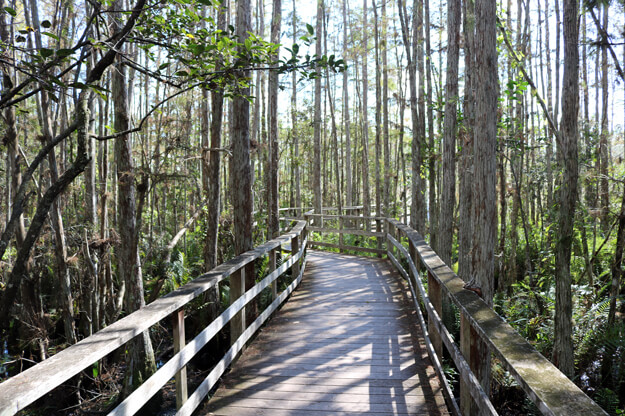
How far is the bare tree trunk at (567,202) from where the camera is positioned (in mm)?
5703

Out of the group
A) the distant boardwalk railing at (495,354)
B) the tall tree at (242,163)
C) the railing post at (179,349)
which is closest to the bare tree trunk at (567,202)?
the distant boardwalk railing at (495,354)

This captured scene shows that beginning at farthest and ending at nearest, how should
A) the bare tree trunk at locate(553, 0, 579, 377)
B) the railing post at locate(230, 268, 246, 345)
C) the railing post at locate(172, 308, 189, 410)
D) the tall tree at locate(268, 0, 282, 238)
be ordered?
the tall tree at locate(268, 0, 282, 238) → the bare tree trunk at locate(553, 0, 579, 377) → the railing post at locate(230, 268, 246, 345) → the railing post at locate(172, 308, 189, 410)

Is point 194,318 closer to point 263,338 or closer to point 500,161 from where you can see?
point 263,338

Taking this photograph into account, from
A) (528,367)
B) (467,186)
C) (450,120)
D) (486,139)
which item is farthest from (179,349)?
(450,120)

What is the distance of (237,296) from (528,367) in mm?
3060

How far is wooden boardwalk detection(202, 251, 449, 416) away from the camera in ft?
11.9

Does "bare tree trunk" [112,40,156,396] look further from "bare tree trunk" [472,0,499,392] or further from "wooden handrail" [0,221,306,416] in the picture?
"bare tree trunk" [472,0,499,392]

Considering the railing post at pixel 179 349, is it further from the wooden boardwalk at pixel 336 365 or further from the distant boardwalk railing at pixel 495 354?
the distant boardwalk railing at pixel 495 354

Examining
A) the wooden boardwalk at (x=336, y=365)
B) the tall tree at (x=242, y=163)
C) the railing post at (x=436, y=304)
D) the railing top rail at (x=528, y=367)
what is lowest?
the wooden boardwalk at (x=336, y=365)

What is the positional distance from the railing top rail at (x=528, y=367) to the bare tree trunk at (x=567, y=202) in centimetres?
339

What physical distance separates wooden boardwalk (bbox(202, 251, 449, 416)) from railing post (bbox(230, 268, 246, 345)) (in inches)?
12.0

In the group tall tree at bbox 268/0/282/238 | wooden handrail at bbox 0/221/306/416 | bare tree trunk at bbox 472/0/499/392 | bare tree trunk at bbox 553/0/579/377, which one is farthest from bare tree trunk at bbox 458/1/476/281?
tall tree at bbox 268/0/282/238

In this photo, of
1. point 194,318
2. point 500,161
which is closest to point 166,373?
point 194,318

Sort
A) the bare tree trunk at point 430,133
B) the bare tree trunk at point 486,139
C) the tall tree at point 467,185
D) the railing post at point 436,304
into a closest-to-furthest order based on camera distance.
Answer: the railing post at point 436,304 < the bare tree trunk at point 486,139 < the tall tree at point 467,185 < the bare tree trunk at point 430,133
